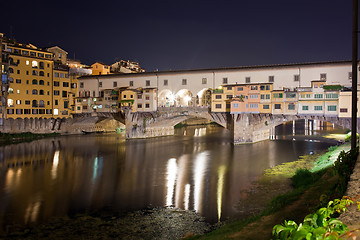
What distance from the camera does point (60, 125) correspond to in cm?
4994

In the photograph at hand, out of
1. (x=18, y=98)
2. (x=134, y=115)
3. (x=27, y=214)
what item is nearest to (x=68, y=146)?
(x=134, y=115)

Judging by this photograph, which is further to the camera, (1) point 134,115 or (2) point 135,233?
(1) point 134,115

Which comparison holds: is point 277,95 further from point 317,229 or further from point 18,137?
point 18,137

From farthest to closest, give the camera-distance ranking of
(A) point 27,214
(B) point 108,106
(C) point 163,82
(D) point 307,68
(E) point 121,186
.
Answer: (B) point 108,106 < (C) point 163,82 < (D) point 307,68 < (E) point 121,186 < (A) point 27,214

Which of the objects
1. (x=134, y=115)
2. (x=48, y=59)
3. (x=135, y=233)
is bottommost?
(x=135, y=233)

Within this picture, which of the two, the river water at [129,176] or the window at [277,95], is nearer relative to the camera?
the river water at [129,176]

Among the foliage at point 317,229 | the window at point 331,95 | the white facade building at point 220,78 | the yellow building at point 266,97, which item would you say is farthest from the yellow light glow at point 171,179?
the window at point 331,95

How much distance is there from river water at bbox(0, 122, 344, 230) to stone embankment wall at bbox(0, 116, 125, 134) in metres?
7.65

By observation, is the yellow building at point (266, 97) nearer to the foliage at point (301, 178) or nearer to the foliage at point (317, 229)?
the foliage at point (301, 178)

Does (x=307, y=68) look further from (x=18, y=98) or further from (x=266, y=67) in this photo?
(x=18, y=98)

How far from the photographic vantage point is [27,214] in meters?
14.0

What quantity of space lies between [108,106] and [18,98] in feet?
46.0

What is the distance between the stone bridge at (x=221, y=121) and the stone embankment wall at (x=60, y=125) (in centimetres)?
1178

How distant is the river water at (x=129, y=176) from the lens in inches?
596
